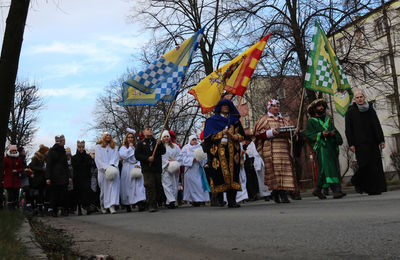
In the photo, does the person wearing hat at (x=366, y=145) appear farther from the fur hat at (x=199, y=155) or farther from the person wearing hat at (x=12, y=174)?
the person wearing hat at (x=12, y=174)

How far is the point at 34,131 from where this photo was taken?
4366 centimetres

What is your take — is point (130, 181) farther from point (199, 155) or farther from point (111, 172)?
point (199, 155)

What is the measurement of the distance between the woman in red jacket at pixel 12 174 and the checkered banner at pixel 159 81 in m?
5.17

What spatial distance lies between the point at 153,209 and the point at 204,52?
17.9 m

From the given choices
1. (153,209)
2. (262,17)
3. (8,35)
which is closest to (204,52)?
(262,17)

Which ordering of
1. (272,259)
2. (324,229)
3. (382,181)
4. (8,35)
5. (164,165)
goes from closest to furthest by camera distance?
(272,259) → (324,229) → (8,35) → (382,181) → (164,165)

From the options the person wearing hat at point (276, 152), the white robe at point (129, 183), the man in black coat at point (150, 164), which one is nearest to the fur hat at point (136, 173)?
the white robe at point (129, 183)

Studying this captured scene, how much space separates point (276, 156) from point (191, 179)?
524cm

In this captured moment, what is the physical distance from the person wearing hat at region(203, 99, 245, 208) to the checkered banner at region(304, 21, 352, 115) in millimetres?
1852

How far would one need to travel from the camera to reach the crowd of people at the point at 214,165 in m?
10.7

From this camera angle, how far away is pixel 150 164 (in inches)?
485

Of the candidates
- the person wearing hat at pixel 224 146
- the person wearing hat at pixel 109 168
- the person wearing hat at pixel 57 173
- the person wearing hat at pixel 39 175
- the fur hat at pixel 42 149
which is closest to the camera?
the person wearing hat at pixel 224 146

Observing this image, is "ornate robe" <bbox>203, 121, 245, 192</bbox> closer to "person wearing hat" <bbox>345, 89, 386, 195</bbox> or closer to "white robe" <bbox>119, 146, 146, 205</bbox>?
"person wearing hat" <bbox>345, 89, 386, 195</bbox>

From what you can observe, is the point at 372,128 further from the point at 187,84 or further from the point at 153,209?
the point at 187,84
